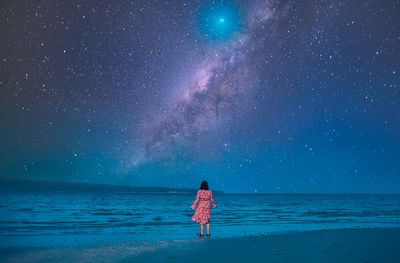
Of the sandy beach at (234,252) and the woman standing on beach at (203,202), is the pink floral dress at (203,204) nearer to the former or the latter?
the woman standing on beach at (203,202)

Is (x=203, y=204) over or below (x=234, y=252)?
over

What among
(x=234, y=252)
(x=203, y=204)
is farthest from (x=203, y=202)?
(x=234, y=252)

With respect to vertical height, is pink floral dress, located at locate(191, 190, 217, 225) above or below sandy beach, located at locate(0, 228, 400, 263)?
above

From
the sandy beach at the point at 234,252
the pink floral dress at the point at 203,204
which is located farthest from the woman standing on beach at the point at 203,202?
the sandy beach at the point at 234,252

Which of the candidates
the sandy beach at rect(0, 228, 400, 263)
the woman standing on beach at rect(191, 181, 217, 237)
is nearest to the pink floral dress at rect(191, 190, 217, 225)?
the woman standing on beach at rect(191, 181, 217, 237)

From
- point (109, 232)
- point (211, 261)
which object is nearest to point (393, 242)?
point (211, 261)

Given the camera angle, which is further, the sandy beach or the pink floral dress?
the pink floral dress

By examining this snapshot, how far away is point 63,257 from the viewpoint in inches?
454

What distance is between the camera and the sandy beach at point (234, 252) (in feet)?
36.0

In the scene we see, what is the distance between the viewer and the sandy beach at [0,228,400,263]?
11.0 m

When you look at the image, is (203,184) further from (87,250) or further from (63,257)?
(63,257)

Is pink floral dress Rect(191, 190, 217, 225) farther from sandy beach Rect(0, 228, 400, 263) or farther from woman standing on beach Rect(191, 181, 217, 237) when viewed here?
sandy beach Rect(0, 228, 400, 263)

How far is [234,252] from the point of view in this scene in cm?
1223

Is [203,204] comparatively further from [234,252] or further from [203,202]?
[234,252]
